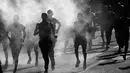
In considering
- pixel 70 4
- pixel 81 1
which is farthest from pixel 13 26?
pixel 81 1

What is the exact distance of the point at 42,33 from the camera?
12.4 meters

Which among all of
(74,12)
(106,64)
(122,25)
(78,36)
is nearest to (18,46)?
(78,36)

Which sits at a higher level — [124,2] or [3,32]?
[124,2]

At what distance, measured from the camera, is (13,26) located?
13766mm

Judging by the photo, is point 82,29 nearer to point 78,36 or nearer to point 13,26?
point 78,36

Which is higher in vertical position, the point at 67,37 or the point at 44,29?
the point at 44,29

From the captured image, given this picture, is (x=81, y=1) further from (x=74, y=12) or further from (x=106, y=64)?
(x=106, y=64)

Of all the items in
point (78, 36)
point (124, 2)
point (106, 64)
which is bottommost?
point (106, 64)

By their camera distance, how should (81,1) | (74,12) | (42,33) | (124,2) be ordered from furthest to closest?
(81,1) → (74,12) → (124,2) → (42,33)

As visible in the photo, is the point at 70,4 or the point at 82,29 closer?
the point at 82,29

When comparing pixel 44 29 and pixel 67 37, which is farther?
pixel 67 37

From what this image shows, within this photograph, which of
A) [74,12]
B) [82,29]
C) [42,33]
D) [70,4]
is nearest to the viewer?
[42,33]

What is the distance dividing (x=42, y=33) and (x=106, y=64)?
2201 mm

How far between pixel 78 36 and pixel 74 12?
13102 mm
